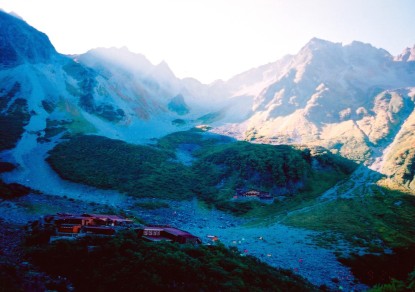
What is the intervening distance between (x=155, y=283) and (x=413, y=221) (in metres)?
100

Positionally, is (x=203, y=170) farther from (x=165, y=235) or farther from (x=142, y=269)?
(x=142, y=269)

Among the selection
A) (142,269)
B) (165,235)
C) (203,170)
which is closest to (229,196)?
(203,170)

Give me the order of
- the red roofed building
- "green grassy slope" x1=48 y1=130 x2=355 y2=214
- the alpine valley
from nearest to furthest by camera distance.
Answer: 1. the red roofed building
2. the alpine valley
3. "green grassy slope" x1=48 y1=130 x2=355 y2=214

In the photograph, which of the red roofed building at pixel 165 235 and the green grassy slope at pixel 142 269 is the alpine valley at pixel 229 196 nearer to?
the green grassy slope at pixel 142 269

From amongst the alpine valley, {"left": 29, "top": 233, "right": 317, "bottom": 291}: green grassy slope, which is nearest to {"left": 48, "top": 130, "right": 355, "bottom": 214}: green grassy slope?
the alpine valley

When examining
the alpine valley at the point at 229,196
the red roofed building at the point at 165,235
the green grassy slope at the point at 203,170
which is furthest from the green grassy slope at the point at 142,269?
the green grassy slope at the point at 203,170

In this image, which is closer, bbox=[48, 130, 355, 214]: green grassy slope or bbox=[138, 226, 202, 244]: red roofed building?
bbox=[138, 226, 202, 244]: red roofed building

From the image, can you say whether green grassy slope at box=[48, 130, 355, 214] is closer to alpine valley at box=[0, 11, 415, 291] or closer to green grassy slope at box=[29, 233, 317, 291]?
alpine valley at box=[0, 11, 415, 291]

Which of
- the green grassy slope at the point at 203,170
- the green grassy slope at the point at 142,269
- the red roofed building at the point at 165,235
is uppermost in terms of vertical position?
the green grassy slope at the point at 203,170

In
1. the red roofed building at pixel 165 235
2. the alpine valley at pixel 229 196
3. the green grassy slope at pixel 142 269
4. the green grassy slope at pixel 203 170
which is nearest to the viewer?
the green grassy slope at pixel 142 269

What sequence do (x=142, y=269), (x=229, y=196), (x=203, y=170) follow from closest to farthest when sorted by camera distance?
(x=142, y=269)
(x=229, y=196)
(x=203, y=170)

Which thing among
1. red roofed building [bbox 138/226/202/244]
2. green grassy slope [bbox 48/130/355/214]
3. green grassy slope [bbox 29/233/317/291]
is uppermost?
green grassy slope [bbox 48/130/355/214]

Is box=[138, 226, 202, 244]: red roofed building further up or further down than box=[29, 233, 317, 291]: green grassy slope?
further up

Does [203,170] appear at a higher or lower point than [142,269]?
higher
